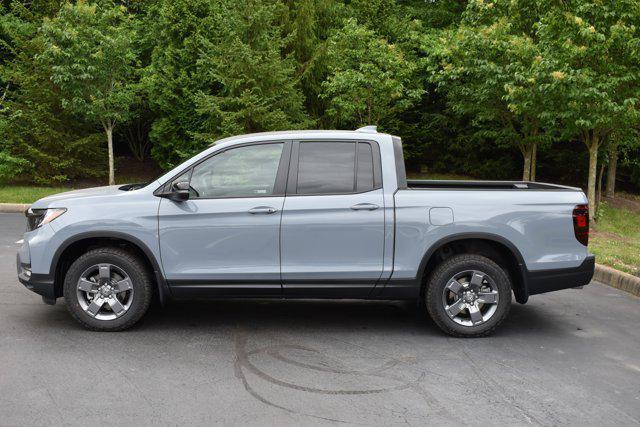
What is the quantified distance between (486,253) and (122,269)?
3428mm

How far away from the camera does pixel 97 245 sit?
6059 mm

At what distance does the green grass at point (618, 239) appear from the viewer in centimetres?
943

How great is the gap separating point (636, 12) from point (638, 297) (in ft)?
24.9

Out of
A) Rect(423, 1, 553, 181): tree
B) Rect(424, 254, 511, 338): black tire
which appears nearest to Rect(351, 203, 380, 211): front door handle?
Rect(424, 254, 511, 338): black tire

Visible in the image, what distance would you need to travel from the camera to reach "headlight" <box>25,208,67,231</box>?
5.90 m

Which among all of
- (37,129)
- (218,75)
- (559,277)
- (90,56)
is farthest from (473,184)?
(37,129)

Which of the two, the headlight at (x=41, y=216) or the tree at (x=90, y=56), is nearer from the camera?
the headlight at (x=41, y=216)

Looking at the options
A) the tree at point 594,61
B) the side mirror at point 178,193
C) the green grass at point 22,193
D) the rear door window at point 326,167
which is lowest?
the green grass at point 22,193

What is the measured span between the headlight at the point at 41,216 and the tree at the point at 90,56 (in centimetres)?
1290

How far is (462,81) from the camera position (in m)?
22.0

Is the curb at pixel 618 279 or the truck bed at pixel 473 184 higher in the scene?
the truck bed at pixel 473 184

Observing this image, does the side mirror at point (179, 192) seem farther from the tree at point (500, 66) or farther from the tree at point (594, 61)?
the tree at point (500, 66)

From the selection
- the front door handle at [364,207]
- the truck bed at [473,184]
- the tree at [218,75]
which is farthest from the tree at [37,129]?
the front door handle at [364,207]

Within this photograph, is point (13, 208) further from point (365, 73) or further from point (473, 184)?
point (473, 184)
